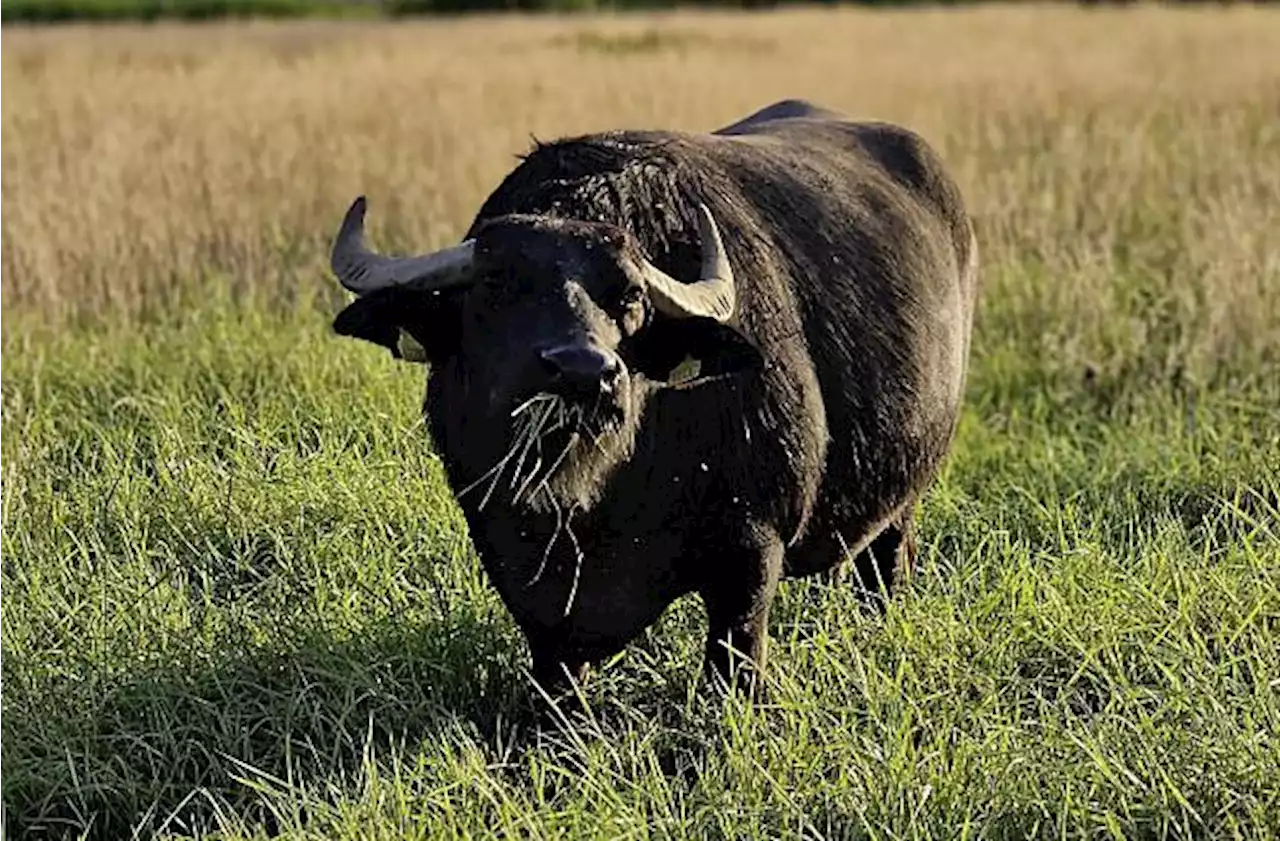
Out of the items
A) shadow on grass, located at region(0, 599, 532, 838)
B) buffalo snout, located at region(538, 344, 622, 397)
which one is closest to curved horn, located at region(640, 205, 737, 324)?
buffalo snout, located at region(538, 344, 622, 397)

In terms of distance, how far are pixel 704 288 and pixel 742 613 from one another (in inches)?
29.1

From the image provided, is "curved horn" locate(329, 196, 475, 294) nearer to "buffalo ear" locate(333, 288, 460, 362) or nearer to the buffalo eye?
"buffalo ear" locate(333, 288, 460, 362)

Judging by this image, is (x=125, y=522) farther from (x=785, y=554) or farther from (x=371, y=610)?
(x=785, y=554)

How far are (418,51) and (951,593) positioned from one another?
14660 mm

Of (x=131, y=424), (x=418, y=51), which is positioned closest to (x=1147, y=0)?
(x=418, y=51)

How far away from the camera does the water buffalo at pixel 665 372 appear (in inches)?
114

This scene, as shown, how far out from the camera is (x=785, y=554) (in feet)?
Result: 12.0

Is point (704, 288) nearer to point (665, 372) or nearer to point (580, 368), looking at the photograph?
point (665, 372)

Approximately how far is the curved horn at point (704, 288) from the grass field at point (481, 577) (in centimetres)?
80

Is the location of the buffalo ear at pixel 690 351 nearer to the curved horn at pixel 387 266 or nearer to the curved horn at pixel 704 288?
the curved horn at pixel 704 288

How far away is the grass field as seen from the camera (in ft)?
10.2

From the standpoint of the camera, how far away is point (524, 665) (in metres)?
3.76

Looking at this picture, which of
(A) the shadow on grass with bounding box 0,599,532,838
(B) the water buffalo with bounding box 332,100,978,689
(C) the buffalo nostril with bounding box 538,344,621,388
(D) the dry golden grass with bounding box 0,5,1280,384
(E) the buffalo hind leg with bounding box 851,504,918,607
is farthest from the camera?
(D) the dry golden grass with bounding box 0,5,1280,384

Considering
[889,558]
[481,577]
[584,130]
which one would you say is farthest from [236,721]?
[584,130]
